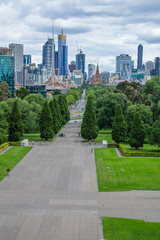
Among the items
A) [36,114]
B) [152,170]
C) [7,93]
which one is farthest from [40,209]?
[7,93]

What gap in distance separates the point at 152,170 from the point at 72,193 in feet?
45.5

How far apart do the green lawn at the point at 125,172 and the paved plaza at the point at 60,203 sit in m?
1.26

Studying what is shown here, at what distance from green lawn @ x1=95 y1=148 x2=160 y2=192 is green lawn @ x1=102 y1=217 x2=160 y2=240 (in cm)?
857

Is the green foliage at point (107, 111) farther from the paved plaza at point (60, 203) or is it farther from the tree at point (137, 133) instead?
the paved plaza at point (60, 203)

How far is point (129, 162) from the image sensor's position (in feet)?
161

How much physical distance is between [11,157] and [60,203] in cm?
2233

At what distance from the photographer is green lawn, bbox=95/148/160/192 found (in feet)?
122

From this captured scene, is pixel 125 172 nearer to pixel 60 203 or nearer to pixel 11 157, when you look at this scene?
pixel 60 203

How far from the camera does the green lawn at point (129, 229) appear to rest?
24.6 metres

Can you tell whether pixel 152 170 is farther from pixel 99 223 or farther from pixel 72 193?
pixel 99 223

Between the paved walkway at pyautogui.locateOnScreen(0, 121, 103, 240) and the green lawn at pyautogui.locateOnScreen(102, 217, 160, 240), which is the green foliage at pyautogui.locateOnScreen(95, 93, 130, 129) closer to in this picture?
the paved walkway at pyautogui.locateOnScreen(0, 121, 103, 240)

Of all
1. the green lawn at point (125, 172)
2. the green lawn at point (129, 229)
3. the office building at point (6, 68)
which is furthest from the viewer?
the office building at point (6, 68)

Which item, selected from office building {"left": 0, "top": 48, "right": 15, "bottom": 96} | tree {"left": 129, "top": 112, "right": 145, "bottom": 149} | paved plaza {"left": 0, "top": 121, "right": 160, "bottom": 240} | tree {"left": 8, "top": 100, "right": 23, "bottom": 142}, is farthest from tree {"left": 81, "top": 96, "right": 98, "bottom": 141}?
office building {"left": 0, "top": 48, "right": 15, "bottom": 96}

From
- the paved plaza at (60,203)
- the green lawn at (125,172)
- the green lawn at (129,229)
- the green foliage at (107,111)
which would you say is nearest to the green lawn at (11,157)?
the paved plaza at (60,203)
